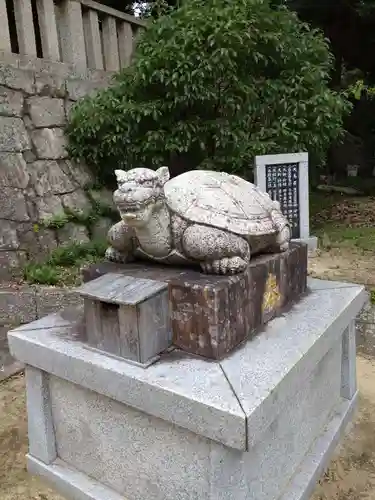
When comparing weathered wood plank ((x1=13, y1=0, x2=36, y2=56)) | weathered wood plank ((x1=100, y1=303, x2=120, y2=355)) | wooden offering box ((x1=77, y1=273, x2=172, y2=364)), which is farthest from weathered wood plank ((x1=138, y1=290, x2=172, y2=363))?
weathered wood plank ((x1=13, y1=0, x2=36, y2=56))

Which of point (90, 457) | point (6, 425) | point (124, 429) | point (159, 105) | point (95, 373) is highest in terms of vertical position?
point (159, 105)

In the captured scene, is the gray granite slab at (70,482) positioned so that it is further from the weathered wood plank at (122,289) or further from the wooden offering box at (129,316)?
the weathered wood plank at (122,289)

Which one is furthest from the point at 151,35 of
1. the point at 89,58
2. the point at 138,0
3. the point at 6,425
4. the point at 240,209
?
the point at 6,425

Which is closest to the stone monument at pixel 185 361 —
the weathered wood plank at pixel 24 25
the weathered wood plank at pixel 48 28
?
the weathered wood plank at pixel 24 25

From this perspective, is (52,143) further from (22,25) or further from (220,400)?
(220,400)

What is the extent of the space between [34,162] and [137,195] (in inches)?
143

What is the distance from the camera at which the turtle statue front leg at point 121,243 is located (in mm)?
2391

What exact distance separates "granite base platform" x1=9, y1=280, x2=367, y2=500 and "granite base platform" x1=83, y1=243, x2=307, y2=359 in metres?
0.07

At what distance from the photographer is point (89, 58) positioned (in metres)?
5.93

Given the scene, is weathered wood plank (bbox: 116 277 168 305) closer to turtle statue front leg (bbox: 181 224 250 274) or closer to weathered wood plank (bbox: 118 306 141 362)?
weathered wood plank (bbox: 118 306 141 362)

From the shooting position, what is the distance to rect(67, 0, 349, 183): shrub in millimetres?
5230

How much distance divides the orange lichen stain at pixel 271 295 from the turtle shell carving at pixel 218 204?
10.3 inches

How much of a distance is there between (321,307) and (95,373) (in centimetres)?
136

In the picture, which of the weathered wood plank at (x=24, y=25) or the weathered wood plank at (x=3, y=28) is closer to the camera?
the weathered wood plank at (x=3, y=28)
